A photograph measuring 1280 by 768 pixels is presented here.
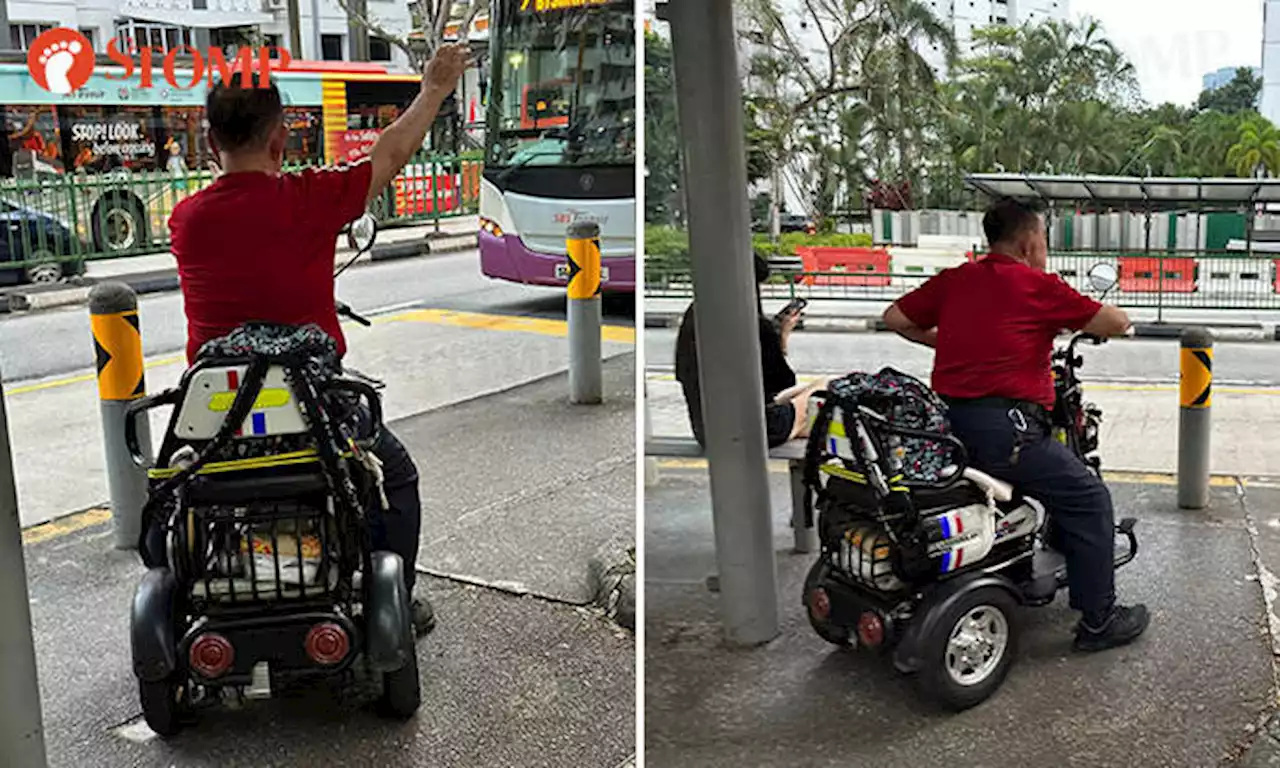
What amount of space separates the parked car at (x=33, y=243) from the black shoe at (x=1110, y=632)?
200cm

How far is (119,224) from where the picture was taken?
2.08 meters

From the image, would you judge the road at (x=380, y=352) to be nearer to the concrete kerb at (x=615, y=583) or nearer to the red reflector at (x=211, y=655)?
the red reflector at (x=211, y=655)

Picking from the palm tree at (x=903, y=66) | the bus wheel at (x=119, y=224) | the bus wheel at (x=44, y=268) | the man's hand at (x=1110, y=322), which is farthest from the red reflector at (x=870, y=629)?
the bus wheel at (x=44, y=268)

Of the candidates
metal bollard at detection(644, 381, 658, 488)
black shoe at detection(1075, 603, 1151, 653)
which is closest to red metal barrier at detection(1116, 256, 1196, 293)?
black shoe at detection(1075, 603, 1151, 653)

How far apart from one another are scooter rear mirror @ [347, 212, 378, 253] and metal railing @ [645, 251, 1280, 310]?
713mm

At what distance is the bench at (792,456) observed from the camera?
2646 millimetres

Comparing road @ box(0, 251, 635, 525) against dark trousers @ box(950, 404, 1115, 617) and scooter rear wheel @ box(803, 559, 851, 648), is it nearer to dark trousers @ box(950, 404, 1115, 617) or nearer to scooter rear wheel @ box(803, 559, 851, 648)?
scooter rear wheel @ box(803, 559, 851, 648)

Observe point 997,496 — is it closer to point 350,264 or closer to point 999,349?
point 999,349

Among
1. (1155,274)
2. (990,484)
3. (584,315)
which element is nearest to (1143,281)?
(1155,274)

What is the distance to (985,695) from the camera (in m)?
2.22

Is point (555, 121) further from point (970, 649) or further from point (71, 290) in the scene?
point (970, 649)

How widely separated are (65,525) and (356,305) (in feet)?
2.58

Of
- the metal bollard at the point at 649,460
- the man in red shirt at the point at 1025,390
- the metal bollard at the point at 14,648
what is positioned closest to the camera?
the metal bollard at the point at 14,648

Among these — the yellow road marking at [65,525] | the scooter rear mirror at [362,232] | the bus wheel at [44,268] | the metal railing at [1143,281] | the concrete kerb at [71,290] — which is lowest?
the yellow road marking at [65,525]
